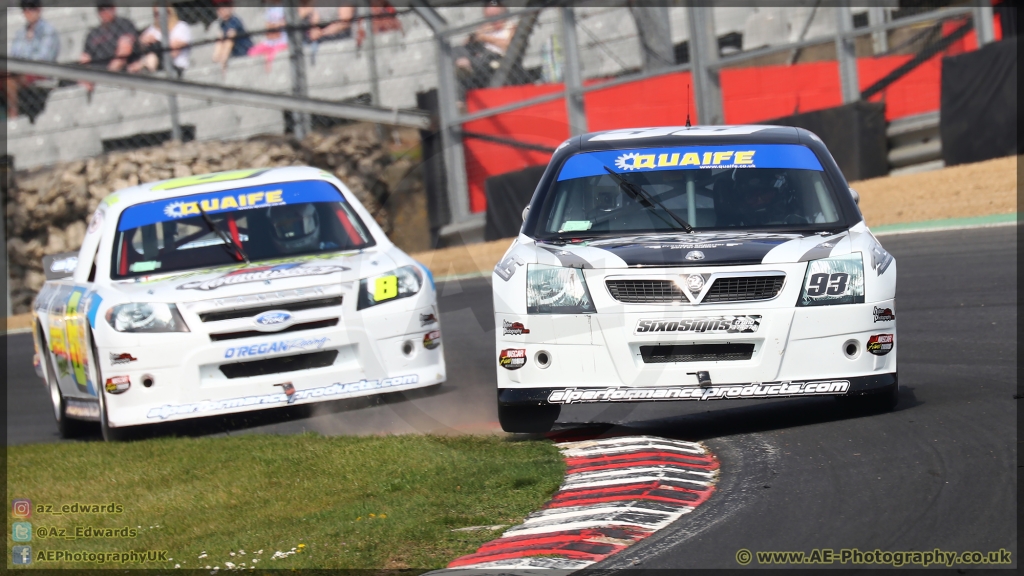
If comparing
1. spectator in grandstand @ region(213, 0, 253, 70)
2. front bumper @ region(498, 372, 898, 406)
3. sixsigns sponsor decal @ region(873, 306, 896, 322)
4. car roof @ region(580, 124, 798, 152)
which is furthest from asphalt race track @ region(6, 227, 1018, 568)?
spectator in grandstand @ region(213, 0, 253, 70)

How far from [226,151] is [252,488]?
551 inches

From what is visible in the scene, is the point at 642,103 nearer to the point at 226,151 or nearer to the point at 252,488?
the point at 226,151

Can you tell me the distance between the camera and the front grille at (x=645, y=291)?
19.4 ft

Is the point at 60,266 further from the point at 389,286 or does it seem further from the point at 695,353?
the point at 695,353

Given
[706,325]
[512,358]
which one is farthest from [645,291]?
[512,358]

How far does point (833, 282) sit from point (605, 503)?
1622 mm

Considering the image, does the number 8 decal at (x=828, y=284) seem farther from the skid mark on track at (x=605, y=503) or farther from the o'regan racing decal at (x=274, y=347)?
the o'regan racing decal at (x=274, y=347)

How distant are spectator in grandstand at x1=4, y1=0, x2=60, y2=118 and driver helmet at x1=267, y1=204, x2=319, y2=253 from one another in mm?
12548

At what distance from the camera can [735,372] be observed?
589 centimetres

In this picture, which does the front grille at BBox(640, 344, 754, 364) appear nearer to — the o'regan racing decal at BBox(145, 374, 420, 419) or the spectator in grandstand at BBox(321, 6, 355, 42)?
the o'regan racing decal at BBox(145, 374, 420, 419)

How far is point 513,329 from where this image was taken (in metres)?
6.14

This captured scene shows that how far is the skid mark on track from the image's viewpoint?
446 centimetres

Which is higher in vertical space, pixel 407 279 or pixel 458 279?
pixel 407 279

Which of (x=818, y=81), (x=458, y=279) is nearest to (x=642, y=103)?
(x=818, y=81)
